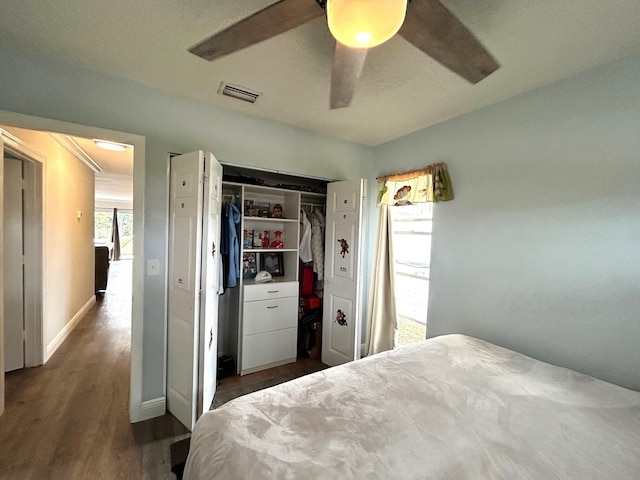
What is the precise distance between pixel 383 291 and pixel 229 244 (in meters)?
1.62

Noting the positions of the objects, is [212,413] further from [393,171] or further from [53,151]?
[53,151]

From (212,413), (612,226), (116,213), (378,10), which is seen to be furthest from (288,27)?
(116,213)

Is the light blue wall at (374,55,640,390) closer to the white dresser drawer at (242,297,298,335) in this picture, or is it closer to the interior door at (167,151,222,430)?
→ the white dresser drawer at (242,297,298,335)

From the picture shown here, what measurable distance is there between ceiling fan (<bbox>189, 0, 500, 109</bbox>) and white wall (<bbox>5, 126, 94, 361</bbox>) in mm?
2412

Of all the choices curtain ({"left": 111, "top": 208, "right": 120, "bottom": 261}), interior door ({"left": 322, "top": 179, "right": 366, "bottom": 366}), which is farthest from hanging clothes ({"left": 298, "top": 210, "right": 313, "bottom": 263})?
curtain ({"left": 111, "top": 208, "right": 120, "bottom": 261})

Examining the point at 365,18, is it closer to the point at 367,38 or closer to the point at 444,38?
the point at 367,38

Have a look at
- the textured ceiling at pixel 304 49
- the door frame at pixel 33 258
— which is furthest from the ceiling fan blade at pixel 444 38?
the door frame at pixel 33 258

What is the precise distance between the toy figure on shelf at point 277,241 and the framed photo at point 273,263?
133 millimetres

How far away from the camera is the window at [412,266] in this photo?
259cm

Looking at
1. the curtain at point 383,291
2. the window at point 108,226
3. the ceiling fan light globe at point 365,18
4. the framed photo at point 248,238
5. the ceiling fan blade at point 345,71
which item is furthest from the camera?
the window at point 108,226

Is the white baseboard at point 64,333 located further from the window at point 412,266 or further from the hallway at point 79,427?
the window at point 412,266

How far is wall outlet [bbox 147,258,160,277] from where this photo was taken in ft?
6.44

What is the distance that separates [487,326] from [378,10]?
2.10 metres

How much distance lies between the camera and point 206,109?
215 cm
